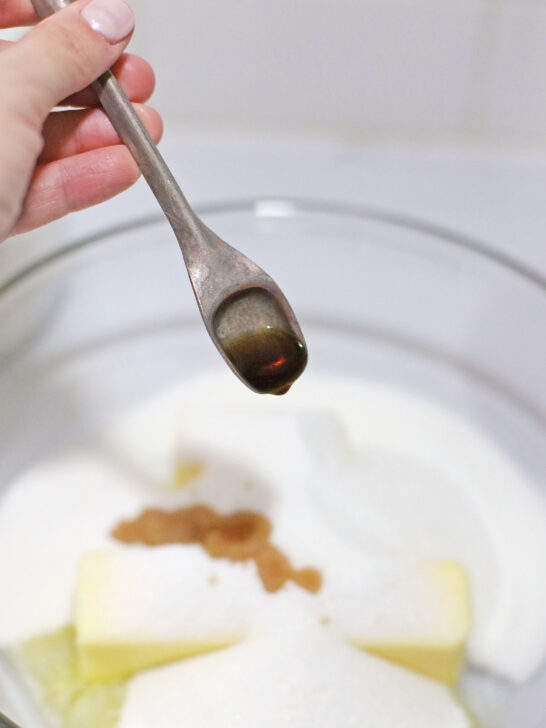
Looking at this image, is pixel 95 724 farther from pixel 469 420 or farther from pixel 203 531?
pixel 469 420

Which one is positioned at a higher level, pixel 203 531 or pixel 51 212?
pixel 51 212

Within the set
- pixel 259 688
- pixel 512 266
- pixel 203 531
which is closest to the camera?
pixel 259 688

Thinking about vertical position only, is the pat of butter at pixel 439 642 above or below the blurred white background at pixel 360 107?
below

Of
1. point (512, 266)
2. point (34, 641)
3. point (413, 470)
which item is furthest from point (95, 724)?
point (512, 266)

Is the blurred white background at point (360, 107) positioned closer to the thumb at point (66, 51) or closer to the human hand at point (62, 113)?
the human hand at point (62, 113)

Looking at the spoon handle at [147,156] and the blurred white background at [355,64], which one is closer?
the spoon handle at [147,156]

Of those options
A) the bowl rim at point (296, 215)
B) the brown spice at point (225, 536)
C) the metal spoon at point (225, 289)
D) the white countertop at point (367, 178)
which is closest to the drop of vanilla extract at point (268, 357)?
the metal spoon at point (225, 289)

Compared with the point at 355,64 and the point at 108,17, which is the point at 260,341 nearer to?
the point at 108,17

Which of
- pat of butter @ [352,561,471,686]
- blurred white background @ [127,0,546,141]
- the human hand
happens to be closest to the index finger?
the human hand
